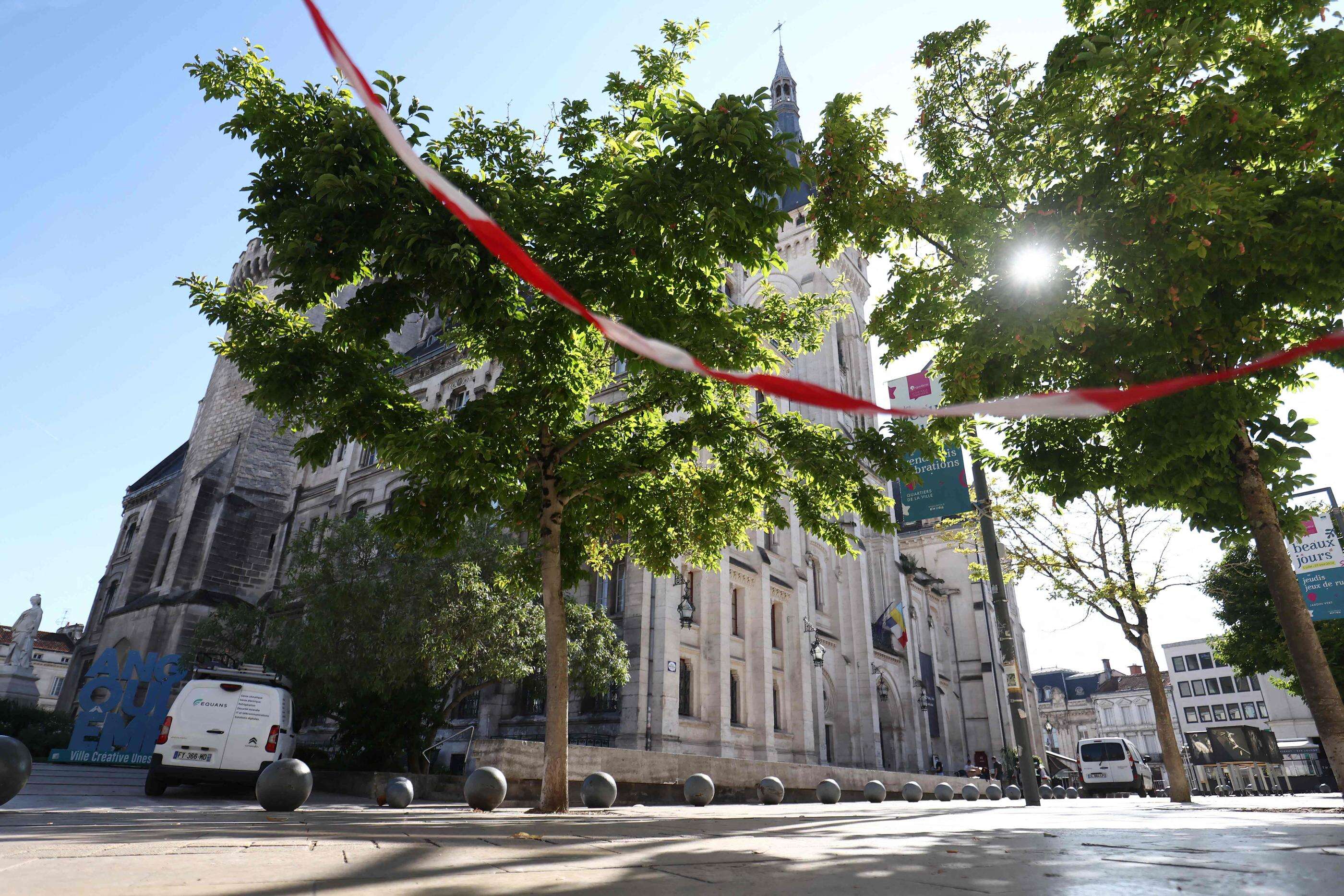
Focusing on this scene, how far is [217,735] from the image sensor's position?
41.0 feet

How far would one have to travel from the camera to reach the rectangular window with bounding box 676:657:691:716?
2444 centimetres

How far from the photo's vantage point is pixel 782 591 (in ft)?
99.1

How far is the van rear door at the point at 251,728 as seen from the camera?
495 inches

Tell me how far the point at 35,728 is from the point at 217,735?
1608 cm

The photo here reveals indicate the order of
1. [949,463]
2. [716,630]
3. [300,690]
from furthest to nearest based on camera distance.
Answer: [716,630] < [300,690] < [949,463]

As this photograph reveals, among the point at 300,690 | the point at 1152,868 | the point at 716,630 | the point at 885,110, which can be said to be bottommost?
the point at 1152,868

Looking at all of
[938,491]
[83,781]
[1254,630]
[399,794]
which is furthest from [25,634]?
[1254,630]

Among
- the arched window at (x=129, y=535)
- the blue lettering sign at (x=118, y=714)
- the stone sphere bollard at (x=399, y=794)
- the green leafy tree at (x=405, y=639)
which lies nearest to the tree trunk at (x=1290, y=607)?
the stone sphere bollard at (x=399, y=794)

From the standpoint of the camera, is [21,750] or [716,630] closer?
[21,750]

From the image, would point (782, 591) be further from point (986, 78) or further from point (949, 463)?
point (986, 78)

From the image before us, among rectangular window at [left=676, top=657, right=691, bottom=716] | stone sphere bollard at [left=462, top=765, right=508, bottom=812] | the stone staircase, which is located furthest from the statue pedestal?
stone sphere bollard at [left=462, top=765, right=508, bottom=812]

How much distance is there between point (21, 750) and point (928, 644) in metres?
48.8

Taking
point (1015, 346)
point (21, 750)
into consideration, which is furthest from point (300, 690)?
point (1015, 346)

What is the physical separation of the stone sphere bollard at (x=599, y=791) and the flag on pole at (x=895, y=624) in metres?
30.2
